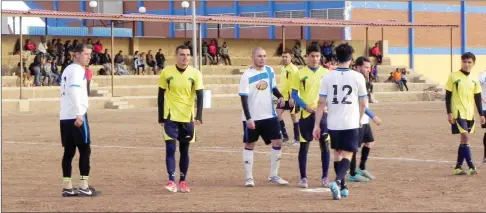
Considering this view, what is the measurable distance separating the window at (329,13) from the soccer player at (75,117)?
51.1m

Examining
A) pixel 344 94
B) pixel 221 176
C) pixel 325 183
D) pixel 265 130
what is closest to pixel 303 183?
pixel 325 183

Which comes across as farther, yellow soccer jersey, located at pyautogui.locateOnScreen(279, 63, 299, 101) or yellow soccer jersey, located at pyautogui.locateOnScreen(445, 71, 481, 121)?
yellow soccer jersey, located at pyautogui.locateOnScreen(279, 63, 299, 101)

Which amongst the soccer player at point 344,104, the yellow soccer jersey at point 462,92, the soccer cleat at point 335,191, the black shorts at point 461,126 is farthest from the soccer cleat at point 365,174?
the soccer cleat at point 335,191

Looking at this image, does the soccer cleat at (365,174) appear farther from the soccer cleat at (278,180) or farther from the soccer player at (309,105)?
the soccer cleat at (278,180)

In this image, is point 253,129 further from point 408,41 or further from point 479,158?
point 408,41

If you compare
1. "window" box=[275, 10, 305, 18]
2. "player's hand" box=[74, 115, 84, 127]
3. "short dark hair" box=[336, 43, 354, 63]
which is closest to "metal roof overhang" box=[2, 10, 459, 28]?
"window" box=[275, 10, 305, 18]

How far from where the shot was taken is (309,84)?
557 inches

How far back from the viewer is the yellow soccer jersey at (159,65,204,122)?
12.9 m

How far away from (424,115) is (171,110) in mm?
22913

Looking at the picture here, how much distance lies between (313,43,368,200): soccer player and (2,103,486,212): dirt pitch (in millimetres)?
601

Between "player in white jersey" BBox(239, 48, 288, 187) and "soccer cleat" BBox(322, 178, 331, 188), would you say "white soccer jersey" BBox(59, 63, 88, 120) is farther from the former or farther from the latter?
"soccer cleat" BBox(322, 178, 331, 188)

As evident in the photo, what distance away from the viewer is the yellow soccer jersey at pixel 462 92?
15141 mm

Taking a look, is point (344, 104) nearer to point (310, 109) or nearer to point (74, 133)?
point (310, 109)

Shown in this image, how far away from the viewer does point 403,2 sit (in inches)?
2527
